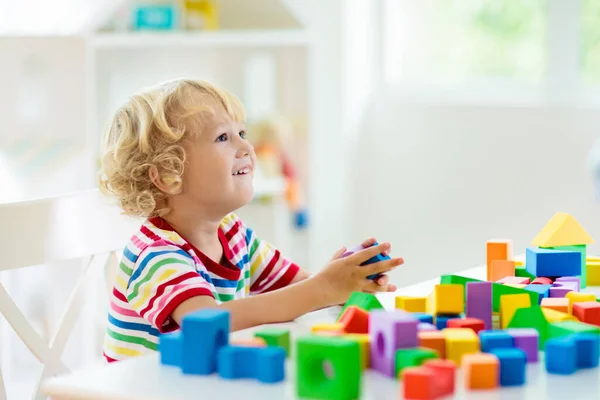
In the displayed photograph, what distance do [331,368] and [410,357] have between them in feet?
0.21

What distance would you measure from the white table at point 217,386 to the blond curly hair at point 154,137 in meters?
0.43

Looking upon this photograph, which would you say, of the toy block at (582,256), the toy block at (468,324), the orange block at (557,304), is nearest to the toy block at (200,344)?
the toy block at (468,324)

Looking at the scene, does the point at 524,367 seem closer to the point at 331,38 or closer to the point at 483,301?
the point at 483,301

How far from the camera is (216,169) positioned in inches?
46.9

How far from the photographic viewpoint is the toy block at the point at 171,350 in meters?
0.77

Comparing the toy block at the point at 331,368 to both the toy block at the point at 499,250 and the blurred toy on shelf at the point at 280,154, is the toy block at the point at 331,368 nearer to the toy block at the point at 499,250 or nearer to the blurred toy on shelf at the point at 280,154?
the toy block at the point at 499,250

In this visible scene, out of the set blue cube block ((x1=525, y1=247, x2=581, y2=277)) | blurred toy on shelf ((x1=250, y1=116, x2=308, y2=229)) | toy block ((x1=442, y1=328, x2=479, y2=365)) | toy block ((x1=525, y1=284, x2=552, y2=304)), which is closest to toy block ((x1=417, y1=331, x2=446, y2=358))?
toy block ((x1=442, y1=328, x2=479, y2=365))

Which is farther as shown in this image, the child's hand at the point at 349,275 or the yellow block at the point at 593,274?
the yellow block at the point at 593,274

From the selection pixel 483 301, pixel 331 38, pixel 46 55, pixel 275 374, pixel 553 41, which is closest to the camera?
pixel 275 374

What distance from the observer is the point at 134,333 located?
112 centimetres

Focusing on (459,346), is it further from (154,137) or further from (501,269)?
(154,137)

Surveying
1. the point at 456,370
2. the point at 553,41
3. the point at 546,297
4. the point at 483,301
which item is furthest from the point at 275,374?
the point at 553,41

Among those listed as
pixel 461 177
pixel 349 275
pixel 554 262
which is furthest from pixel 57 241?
pixel 461 177

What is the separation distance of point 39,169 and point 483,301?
1733mm
